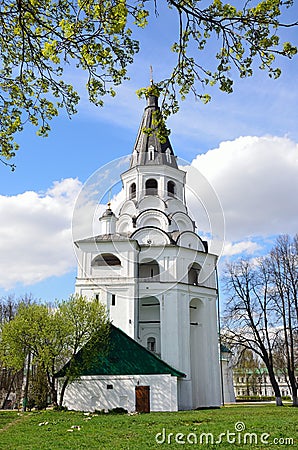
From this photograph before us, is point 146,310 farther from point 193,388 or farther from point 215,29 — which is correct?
point 215,29

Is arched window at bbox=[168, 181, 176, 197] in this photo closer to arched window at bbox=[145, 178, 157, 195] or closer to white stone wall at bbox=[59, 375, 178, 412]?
arched window at bbox=[145, 178, 157, 195]

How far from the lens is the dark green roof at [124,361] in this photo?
2667cm

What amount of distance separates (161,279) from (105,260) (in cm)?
415

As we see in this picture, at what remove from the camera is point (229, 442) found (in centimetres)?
1049

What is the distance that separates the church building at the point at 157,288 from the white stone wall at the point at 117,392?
0.18 ft

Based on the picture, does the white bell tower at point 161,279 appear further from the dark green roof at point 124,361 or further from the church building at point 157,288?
the dark green roof at point 124,361

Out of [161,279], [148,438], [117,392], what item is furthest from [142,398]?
[148,438]

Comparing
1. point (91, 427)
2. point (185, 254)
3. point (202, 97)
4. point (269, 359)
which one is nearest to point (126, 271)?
point (185, 254)

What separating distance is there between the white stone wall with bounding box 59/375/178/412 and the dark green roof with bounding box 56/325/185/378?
1.31 feet

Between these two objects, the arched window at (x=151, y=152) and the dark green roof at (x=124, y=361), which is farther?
the arched window at (x=151, y=152)

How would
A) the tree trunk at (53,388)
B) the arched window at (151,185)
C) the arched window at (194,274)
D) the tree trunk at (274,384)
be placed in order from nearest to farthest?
1. the tree trunk at (53,388)
2. the tree trunk at (274,384)
3. the arched window at (194,274)
4. the arched window at (151,185)

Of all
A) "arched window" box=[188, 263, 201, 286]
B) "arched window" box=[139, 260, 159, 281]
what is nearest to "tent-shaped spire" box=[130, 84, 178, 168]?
"arched window" box=[139, 260, 159, 281]

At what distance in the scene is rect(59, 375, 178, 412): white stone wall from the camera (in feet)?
84.7

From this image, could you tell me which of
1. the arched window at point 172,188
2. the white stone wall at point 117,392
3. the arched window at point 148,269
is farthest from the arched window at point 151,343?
the arched window at point 172,188
